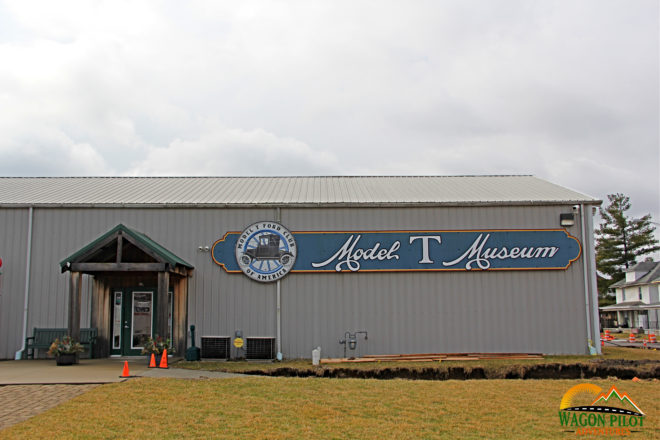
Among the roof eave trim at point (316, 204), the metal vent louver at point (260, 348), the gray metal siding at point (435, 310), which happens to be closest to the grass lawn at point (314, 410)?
the metal vent louver at point (260, 348)

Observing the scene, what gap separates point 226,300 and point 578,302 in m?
10.6

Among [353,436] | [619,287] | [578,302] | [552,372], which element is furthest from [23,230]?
[619,287]

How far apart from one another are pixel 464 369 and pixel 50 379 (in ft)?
31.4

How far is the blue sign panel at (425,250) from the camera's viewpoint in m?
17.3

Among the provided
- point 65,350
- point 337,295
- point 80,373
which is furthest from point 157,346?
point 337,295

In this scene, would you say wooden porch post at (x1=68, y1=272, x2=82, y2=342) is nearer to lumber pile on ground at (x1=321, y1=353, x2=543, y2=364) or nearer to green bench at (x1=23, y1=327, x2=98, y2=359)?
green bench at (x1=23, y1=327, x2=98, y2=359)

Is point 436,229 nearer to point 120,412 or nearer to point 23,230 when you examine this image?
point 120,412

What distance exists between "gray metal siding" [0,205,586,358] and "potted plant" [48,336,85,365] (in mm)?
2220

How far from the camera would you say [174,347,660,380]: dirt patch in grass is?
46.3ft

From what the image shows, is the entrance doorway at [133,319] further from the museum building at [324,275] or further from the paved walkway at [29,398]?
the paved walkway at [29,398]

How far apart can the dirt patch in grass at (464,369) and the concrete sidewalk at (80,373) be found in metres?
1.22

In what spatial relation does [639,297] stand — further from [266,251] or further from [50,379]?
[50,379]


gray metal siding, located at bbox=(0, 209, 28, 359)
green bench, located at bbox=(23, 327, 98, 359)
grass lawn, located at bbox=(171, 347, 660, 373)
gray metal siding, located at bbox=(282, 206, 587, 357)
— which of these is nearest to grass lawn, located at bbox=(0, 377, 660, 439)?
grass lawn, located at bbox=(171, 347, 660, 373)

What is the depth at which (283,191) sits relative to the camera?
19.8 m
